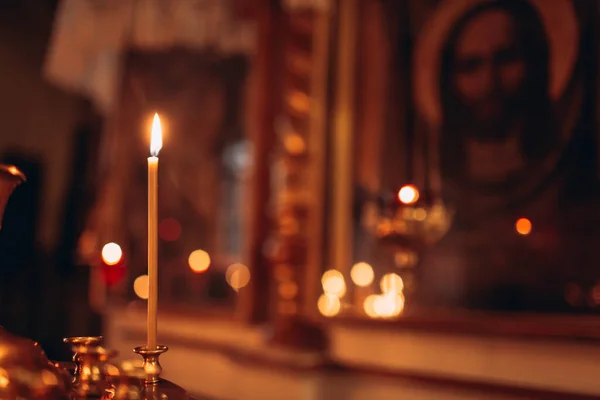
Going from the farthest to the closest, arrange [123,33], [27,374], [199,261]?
[123,33] → [199,261] → [27,374]

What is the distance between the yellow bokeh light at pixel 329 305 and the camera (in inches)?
88.7

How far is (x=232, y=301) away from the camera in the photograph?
3.24m

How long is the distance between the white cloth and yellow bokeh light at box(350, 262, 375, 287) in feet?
5.04

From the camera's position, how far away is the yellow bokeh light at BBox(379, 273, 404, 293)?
1954 mm

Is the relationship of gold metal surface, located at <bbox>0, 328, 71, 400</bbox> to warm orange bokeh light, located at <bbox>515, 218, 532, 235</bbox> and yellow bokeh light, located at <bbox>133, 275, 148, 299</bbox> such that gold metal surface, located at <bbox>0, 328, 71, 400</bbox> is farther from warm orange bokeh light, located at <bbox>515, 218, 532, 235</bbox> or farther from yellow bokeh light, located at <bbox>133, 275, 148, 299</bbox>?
yellow bokeh light, located at <bbox>133, 275, 148, 299</bbox>

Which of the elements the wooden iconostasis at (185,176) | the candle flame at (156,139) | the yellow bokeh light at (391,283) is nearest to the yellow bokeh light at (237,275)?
the wooden iconostasis at (185,176)

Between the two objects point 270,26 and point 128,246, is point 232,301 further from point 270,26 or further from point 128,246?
point 270,26

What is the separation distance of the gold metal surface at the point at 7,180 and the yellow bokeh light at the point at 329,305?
1623mm

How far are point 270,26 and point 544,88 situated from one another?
1611 millimetres

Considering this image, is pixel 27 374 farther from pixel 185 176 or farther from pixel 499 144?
pixel 185 176

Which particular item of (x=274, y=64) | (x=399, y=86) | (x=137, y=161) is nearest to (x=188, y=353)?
(x=137, y=161)

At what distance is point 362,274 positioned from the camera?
217 centimetres

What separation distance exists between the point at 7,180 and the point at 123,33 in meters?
3.25

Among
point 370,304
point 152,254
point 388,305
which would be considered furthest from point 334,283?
point 152,254
